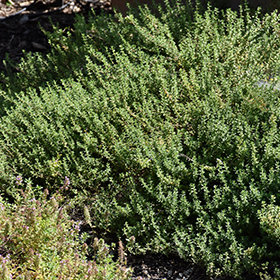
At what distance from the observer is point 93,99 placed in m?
4.05

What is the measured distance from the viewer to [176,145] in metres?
3.44

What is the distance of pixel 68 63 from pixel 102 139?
2.11 metres

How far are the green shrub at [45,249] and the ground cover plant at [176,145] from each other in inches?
13.9

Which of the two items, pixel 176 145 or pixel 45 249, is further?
pixel 176 145

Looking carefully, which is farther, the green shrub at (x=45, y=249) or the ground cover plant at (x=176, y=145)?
the ground cover plant at (x=176, y=145)

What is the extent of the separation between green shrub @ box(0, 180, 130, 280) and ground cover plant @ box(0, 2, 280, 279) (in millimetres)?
354

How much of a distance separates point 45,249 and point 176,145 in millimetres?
1430

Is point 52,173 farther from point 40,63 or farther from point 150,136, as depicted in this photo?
point 40,63

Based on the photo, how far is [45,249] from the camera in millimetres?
2773

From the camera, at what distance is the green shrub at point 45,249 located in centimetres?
253

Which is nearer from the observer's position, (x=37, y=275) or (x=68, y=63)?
(x=37, y=275)

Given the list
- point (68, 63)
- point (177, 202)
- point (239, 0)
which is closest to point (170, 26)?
point (239, 0)

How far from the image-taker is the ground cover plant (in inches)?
112

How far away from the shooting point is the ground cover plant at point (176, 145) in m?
2.86
